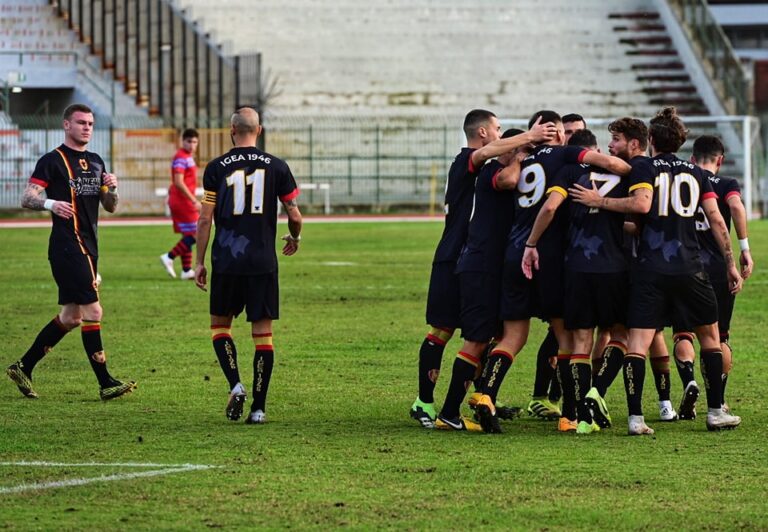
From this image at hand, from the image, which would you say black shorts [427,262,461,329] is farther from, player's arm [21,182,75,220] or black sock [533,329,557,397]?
player's arm [21,182,75,220]

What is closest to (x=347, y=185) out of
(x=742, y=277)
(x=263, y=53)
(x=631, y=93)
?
(x=263, y=53)

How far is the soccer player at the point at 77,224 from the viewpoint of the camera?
11445 mm

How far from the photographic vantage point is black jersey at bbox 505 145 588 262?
32.4 feet

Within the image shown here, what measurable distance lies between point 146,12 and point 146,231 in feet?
49.8

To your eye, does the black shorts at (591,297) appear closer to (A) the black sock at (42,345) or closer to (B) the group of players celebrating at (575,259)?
(B) the group of players celebrating at (575,259)

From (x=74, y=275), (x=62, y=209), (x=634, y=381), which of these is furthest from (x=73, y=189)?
(x=634, y=381)

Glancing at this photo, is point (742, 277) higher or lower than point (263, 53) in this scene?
lower

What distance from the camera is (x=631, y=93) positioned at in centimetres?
5109

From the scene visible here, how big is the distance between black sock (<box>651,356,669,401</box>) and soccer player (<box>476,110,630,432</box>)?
2.59 feet

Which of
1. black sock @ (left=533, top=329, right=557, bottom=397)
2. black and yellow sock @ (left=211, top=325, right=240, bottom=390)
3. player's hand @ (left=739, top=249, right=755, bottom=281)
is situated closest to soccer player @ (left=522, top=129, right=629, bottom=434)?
black sock @ (left=533, top=329, right=557, bottom=397)

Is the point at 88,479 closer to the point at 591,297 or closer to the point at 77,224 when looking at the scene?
the point at 591,297

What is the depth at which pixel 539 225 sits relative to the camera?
976 centimetres

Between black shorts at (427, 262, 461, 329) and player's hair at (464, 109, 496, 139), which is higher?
player's hair at (464, 109, 496, 139)

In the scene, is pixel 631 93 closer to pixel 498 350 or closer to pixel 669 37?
pixel 669 37
